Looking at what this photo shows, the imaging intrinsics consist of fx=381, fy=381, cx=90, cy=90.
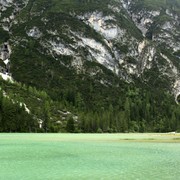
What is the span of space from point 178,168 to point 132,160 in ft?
27.5

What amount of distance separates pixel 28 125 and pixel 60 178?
517 ft

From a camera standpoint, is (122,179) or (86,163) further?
(86,163)

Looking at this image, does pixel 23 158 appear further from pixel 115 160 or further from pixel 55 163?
pixel 115 160

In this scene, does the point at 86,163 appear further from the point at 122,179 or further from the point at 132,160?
the point at 122,179

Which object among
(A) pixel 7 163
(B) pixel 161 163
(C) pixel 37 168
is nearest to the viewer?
(C) pixel 37 168

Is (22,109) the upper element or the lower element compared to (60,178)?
upper

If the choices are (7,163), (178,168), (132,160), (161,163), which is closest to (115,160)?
(132,160)

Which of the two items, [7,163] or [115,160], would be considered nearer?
[7,163]

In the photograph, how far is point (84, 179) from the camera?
34.2 m

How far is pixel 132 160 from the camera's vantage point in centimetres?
4912

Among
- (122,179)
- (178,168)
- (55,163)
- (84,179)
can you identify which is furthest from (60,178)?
(178,168)

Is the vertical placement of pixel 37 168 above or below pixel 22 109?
below

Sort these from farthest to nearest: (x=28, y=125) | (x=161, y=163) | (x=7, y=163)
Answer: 1. (x=28, y=125)
2. (x=161, y=163)
3. (x=7, y=163)

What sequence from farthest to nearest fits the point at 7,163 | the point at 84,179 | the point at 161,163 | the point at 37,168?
the point at 161,163 → the point at 7,163 → the point at 37,168 → the point at 84,179
